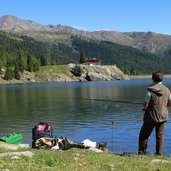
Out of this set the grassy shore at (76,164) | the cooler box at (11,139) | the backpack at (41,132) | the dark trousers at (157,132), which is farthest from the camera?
the cooler box at (11,139)

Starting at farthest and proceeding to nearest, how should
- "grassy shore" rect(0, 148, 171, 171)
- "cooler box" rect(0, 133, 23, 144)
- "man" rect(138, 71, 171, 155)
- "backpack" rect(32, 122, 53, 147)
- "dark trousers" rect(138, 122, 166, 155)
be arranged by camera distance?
"cooler box" rect(0, 133, 23, 144)
"backpack" rect(32, 122, 53, 147)
"dark trousers" rect(138, 122, 166, 155)
"man" rect(138, 71, 171, 155)
"grassy shore" rect(0, 148, 171, 171)

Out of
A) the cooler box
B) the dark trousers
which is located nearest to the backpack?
the cooler box

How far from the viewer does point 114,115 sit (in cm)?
5997

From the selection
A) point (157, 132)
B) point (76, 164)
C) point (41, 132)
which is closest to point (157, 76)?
point (157, 132)

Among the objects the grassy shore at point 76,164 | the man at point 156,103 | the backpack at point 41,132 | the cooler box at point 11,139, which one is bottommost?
the cooler box at point 11,139

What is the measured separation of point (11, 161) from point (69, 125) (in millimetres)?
35586

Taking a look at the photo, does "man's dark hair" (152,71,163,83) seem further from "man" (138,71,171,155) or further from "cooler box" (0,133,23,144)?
"cooler box" (0,133,23,144)

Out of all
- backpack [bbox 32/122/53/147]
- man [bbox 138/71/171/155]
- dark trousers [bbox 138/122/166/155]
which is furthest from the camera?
backpack [bbox 32/122/53/147]

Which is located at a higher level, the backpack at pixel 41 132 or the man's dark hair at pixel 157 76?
the man's dark hair at pixel 157 76

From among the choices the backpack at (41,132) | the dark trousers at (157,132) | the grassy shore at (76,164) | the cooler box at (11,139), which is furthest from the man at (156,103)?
the cooler box at (11,139)

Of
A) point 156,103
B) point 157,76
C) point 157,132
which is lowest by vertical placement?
point 157,132

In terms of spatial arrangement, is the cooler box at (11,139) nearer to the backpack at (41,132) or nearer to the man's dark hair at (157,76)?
the backpack at (41,132)

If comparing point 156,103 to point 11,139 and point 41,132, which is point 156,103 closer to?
point 41,132

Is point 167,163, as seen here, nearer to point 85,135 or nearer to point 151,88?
point 151,88
